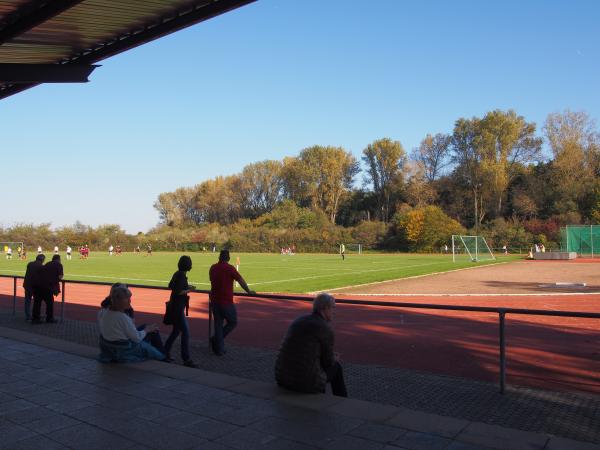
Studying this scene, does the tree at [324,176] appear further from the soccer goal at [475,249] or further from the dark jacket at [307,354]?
the dark jacket at [307,354]

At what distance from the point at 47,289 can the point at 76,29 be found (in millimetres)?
6765

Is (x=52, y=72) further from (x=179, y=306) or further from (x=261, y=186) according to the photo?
(x=261, y=186)

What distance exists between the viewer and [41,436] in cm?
446

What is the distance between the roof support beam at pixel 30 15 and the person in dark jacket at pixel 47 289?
21.1 feet

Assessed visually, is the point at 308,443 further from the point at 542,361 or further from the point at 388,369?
the point at 542,361

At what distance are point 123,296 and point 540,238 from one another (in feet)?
202

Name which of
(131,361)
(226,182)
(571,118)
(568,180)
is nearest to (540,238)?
(568,180)

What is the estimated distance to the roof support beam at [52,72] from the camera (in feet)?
27.9

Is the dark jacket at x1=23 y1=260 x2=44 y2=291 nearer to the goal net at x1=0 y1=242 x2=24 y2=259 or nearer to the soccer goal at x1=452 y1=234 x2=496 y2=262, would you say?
the soccer goal at x1=452 y1=234 x2=496 y2=262

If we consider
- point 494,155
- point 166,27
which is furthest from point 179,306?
point 494,155

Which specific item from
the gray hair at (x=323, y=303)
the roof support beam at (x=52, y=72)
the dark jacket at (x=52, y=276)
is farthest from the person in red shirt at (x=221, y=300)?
the dark jacket at (x=52, y=276)

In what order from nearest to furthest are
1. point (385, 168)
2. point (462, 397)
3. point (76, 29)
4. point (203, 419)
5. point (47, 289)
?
1. point (203, 419)
2. point (462, 397)
3. point (76, 29)
4. point (47, 289)
5. point (385, 168)

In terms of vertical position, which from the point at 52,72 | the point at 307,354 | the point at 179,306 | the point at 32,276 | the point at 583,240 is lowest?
the point at 307,354

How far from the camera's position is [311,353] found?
5.25m
